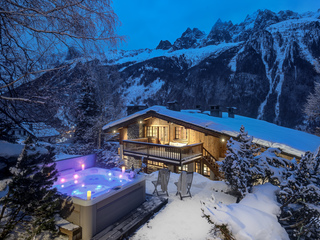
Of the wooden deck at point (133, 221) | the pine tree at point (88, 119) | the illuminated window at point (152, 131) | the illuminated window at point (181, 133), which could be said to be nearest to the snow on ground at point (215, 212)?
the wooden deck at point (133, 221)

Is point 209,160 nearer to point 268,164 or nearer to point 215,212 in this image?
point 268,164

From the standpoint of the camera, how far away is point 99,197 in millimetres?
4254

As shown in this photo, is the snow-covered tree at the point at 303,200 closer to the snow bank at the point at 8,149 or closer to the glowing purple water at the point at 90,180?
the glowing purple water at the point at 90,180

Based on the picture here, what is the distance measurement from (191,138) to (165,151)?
2.89 m

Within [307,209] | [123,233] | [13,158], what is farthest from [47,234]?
[307,209]

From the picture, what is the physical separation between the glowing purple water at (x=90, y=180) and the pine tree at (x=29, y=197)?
8.47 feet

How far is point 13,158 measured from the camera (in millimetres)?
4547

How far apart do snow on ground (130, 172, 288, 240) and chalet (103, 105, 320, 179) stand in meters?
3.17

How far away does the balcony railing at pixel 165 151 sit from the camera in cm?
1075

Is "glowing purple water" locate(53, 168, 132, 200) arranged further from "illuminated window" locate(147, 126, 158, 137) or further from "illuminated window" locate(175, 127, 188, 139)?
"illuminated window" locate(147, 126, 158, 137)

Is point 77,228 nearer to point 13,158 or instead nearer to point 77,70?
point 13,158

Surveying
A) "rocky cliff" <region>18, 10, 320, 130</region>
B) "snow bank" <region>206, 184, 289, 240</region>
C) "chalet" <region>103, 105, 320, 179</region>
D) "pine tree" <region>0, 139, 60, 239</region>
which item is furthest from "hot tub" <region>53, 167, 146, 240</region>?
"rocky cliff" <region>18, 10, 320, 130</region>

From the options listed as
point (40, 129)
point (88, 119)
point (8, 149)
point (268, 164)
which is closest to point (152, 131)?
point (88, 119)

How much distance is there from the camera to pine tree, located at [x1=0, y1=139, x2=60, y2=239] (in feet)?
11.2
